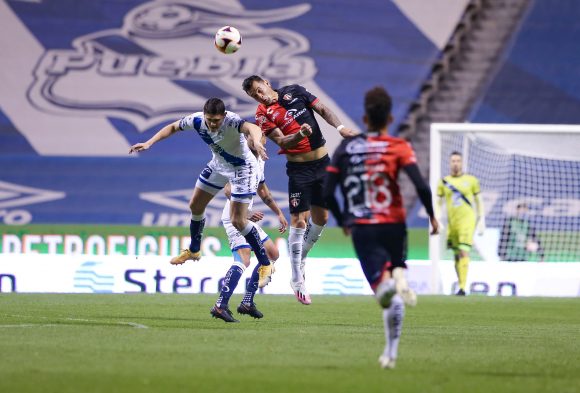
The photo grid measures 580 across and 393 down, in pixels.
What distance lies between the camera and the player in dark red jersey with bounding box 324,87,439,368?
7.53 meters

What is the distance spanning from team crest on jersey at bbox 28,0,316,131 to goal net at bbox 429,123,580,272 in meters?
5.81

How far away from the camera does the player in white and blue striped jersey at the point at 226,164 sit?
35.8ft

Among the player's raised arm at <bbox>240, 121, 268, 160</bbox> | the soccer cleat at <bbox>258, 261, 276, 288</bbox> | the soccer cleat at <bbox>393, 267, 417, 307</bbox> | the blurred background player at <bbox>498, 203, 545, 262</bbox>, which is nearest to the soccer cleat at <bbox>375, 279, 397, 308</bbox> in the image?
the soccer cleat at <bbox>393, 267, 417, 307</bbox>

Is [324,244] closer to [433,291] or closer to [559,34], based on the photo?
[433,291]

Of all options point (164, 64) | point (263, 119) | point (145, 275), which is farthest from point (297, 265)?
point (164, 64)

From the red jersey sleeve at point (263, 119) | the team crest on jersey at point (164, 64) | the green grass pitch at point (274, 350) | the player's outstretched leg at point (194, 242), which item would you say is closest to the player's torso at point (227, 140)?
the player's outstretched leg at point (194, 242)

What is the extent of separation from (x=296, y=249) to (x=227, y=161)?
6.53ft

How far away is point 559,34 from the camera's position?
91.5 ft

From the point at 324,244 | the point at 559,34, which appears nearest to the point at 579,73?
the point at 559,34

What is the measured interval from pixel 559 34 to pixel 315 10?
612cm

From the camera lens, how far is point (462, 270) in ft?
60.5

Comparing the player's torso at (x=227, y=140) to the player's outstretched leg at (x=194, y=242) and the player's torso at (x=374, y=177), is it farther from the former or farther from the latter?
the player's torso at (x=374, y=177)

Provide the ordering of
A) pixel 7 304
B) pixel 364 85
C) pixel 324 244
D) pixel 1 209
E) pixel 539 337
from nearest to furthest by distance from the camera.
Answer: pixel 539 337 → pixel 7 304 → pixel 324 244 → pixel 1 209 → pixel 364 85

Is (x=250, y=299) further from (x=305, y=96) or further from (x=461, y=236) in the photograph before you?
(x=461, y=236)
